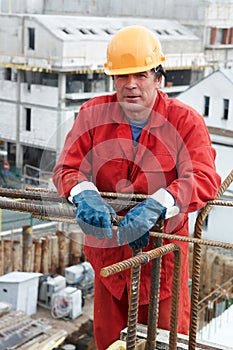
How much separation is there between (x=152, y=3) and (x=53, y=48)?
1075 cm

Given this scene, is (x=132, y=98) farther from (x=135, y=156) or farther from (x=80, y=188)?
(x=80, y=188)

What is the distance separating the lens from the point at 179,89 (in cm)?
3328

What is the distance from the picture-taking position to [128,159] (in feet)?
14.2

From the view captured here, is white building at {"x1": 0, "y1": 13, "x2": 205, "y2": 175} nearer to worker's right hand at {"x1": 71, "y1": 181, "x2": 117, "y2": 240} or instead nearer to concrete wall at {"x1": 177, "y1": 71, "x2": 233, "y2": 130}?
concrete wall at {"x1": 177, "y1": 71, "x2": 233, "y2": 130}

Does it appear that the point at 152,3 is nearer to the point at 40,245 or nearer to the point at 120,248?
the point at 40,245

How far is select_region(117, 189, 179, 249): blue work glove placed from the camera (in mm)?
3438

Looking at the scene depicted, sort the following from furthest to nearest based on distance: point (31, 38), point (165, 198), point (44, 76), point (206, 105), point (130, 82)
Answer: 1. point (44, 76)
2. point (31, 38)
3. point (206, 105)
4. point (130, 82)
5. point (165, 198)

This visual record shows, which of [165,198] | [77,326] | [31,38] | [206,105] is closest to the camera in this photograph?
[165,198]

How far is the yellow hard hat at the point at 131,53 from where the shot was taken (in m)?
4.09

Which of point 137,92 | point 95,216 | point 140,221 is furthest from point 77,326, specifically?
point 140,221

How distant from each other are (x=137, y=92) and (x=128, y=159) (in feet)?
1.60

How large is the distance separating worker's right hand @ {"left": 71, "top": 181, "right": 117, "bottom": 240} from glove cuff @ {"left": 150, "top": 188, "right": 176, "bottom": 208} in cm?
28

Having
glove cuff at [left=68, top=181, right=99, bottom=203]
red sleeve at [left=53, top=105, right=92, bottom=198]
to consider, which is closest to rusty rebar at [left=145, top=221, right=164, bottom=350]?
glove cuff at [left=68, top=181, right=99, bottom=203]

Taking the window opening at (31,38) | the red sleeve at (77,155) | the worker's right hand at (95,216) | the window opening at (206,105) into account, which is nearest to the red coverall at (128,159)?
the red sleeve at (77,155)
